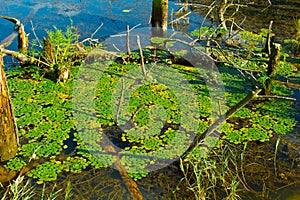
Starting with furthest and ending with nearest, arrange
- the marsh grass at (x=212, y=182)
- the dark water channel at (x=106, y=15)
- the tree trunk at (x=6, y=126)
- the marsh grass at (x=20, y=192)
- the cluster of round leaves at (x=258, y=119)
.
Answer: the dark water channel at (x=106, y=15)
the cluster of round leaves at (x=258, y=119)
the tree trunk at (x=6, y=126)
the marsh grass at (x=212, y=182)
the marsh grass at (x=20, y=192)

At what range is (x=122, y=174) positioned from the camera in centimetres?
305

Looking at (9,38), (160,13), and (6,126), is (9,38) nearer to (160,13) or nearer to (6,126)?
(160,13)

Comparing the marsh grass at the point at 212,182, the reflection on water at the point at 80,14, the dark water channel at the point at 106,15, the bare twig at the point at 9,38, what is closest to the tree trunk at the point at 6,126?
the marsh grass at the point at 212,182

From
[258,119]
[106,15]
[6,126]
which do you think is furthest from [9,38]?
[258,119]

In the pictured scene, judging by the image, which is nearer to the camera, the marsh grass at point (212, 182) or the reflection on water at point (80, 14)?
the marsh grass at point (212, 182)

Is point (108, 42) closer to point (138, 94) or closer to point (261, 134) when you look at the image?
point (138, 94)

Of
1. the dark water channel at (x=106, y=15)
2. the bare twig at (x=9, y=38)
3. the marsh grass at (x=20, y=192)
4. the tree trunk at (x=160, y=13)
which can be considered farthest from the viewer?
the dark water channel at (x=106, y=15)

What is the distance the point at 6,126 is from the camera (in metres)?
2.95

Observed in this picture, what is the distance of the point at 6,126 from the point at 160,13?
3459 mm

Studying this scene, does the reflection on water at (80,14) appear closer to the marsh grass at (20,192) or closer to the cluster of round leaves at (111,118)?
the cluster of round leaves at (111,118)

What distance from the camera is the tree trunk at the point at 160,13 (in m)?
5.70

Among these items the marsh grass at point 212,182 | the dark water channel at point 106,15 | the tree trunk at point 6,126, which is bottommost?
the marsh grass at point 212,182

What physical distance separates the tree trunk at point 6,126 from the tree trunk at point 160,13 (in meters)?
3.27

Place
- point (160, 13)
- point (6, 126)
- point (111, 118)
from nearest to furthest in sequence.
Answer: point (6, 126)
point (111, 118)
point (160, 13)
